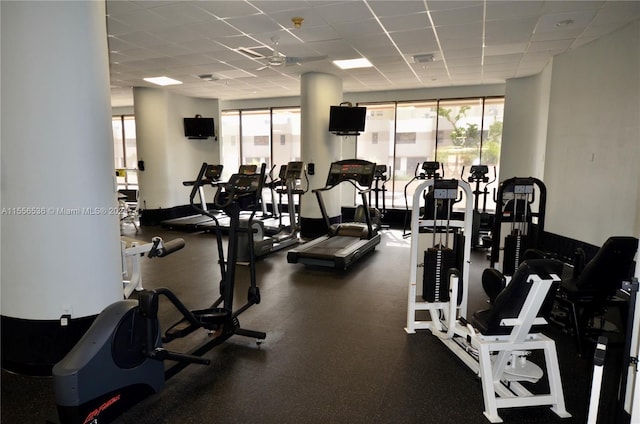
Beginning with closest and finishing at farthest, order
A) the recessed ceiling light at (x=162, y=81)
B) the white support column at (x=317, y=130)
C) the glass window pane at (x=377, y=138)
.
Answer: the white support column at (x=317, y=130), the recessed ceiling light at (x=162, y=81), the glass window pane at (x=377, y=138)

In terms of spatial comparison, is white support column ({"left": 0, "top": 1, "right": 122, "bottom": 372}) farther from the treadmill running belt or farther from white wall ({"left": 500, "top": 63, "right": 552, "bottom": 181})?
white wall ({"left": 500, "top": 63, "right": 552, "bottom": 181})

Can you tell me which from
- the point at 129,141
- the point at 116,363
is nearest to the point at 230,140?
the point at 129,141

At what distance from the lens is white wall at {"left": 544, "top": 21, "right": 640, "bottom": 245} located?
196 inches

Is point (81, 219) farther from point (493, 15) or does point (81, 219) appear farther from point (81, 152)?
point (493, 15)

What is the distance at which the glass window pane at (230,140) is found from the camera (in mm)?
11789

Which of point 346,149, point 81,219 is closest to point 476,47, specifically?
point 346,149

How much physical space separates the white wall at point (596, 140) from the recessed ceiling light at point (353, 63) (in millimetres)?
3168

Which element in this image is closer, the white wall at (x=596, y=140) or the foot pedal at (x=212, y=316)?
the foot pedal at (x=212, y=316)

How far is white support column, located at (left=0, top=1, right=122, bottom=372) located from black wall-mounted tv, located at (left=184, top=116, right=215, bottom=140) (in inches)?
309

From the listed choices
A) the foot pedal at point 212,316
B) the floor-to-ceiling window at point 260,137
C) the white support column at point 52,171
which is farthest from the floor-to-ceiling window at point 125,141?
the foot pedal at point 212,316

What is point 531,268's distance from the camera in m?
2.34

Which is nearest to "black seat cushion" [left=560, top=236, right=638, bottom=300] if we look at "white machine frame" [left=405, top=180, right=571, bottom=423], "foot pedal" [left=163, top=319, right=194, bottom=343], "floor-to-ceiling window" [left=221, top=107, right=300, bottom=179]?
"white machine frame" [left=405, top=180, right=571, bottom=423]

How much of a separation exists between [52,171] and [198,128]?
27.0 feet

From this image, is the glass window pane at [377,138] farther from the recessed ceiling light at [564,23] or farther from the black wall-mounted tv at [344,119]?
the recessed ceiling light at [564,23]
